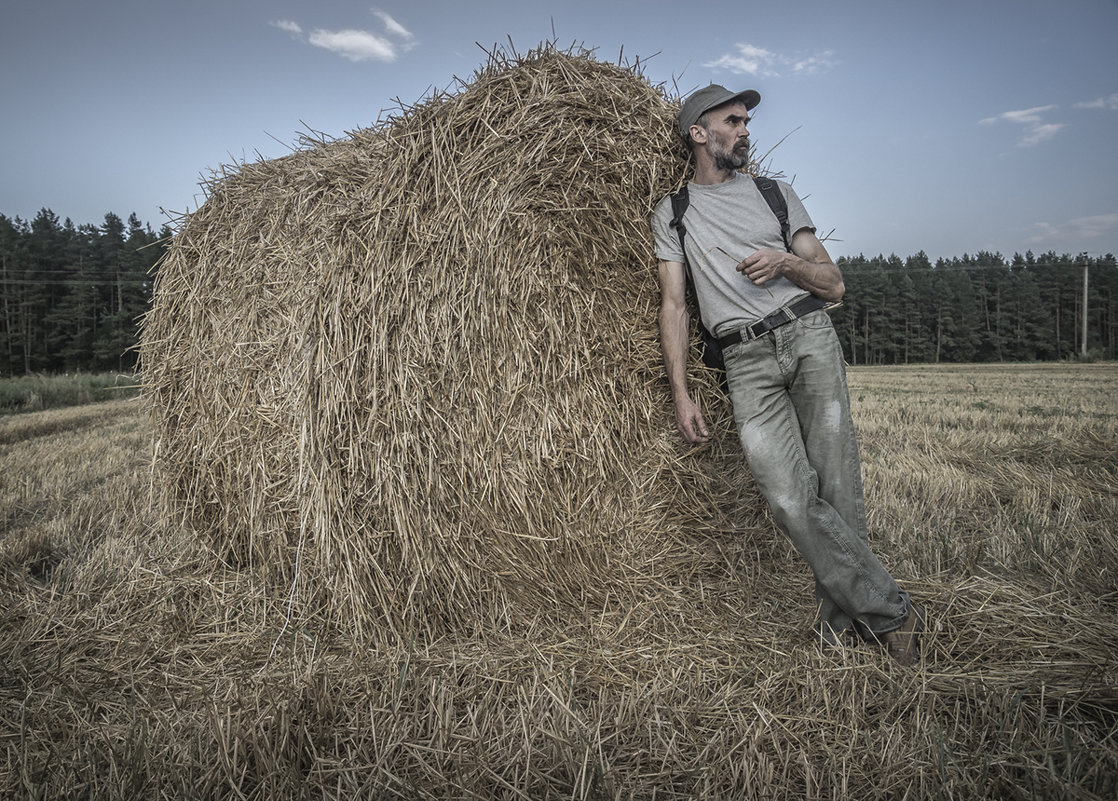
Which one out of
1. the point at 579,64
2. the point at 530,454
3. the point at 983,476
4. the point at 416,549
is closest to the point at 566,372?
the point at 530,454

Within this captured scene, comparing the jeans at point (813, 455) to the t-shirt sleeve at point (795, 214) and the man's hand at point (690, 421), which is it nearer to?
the man's hand at point (690, 421)

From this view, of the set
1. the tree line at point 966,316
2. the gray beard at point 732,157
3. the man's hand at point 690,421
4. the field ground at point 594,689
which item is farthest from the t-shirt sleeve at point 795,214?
the tree line at point 966,316

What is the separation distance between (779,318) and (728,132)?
0.95 meters

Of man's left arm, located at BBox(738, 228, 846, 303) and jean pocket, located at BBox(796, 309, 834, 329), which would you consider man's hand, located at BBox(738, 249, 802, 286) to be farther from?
jean pocket, located at BBox(796, 309, 834, 329)

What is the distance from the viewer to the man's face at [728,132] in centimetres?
283

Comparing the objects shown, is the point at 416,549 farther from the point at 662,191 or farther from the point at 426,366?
the point at 662,191

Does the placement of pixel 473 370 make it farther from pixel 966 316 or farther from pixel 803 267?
pixel 966 316

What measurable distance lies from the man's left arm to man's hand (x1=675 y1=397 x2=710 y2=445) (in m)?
0.65

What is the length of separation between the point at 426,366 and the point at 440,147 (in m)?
1.02

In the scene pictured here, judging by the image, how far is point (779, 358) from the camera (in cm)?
272

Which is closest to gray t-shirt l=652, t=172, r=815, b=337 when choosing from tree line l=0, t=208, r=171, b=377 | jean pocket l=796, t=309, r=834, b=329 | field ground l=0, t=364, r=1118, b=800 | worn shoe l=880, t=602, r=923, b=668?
jean pocket l=796, t=309, r=834, b=329

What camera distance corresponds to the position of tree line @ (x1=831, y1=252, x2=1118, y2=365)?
66.9 metres

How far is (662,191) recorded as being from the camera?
307 cm

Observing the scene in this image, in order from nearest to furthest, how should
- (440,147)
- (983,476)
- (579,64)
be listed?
(440,147)
(579,64)
(983,476)
